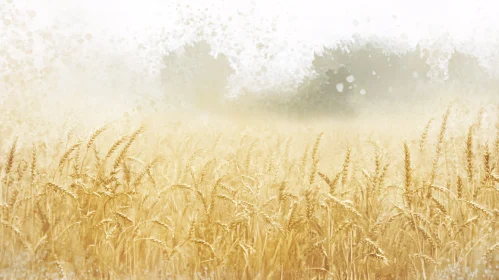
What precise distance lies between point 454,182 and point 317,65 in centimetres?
377

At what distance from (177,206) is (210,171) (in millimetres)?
458

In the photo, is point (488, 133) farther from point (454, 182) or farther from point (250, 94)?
point (250, 94)

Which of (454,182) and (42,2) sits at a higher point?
(42,2)

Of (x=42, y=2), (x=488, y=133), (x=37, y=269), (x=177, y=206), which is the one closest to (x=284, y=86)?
(x=488, y=133)

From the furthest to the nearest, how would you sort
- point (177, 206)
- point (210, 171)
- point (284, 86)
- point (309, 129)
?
1. point (284, 86)
2. point (309, 129)
3. point (210, 171)
4. point (177, 206)

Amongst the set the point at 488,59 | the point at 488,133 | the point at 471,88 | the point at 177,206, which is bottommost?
the point at 177,206

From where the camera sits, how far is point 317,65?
6586 mm

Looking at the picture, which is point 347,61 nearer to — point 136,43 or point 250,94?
point 250,94

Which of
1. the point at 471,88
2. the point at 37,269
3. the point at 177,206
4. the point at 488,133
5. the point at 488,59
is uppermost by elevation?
the point at 488,59

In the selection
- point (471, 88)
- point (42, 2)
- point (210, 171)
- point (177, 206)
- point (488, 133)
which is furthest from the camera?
point (471, 88)

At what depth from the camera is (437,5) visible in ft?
13.9

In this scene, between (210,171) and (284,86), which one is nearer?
(210,171)

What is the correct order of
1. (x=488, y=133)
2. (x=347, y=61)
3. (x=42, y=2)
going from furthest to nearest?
(x=347, y=61) → (x=488, y=133) → (x=42, y=2)

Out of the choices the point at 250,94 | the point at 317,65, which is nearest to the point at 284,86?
the point at 317,65
